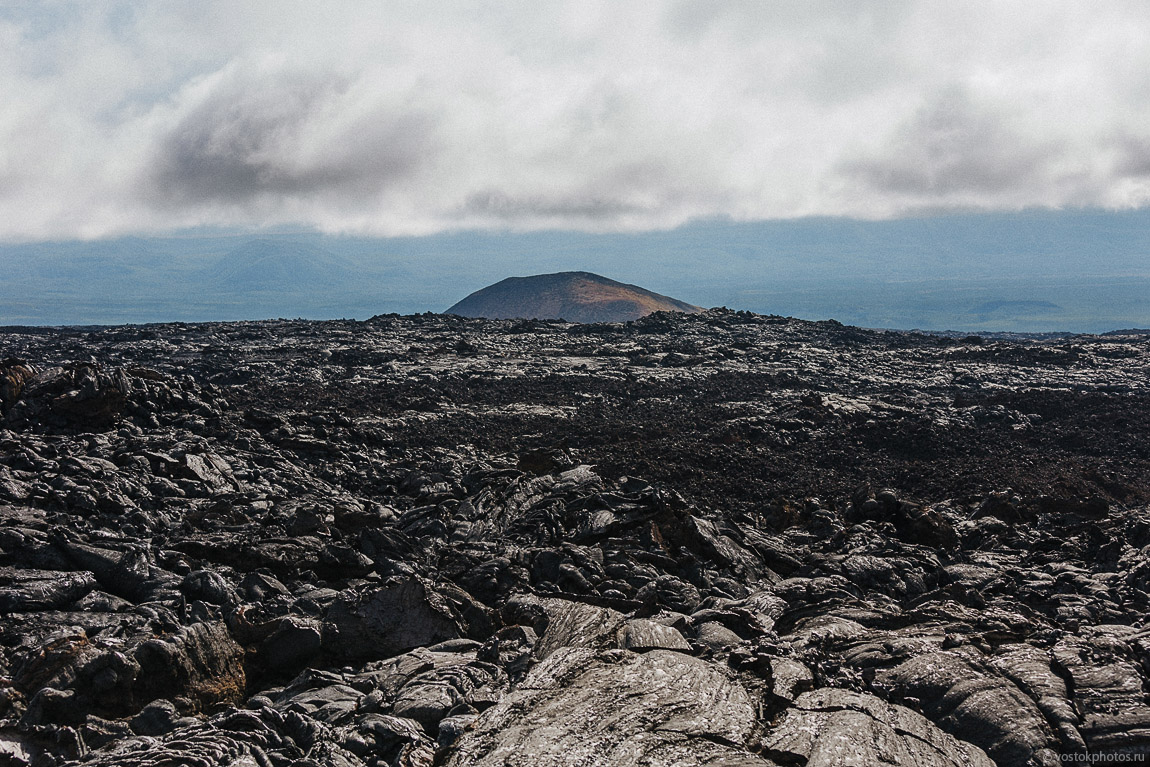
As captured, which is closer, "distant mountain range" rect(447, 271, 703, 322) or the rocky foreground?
the rocky foreground

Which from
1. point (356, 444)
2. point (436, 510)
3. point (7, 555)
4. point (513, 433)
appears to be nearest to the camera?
point (7, 555)

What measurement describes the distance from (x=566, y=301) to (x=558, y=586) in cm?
11392

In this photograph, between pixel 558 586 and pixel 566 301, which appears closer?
pixel 558 586

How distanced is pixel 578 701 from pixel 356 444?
18690 millimetres

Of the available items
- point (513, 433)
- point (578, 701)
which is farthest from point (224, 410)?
point (578, 701)

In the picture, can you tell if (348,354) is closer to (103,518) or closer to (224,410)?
(224,410)

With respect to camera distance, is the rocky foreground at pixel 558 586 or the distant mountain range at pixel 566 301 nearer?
Answer: the rocky foreground at pixel 558 586

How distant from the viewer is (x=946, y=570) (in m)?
15.8

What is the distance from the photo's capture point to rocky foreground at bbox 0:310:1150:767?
859cm

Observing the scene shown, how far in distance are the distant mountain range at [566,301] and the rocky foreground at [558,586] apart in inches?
3340

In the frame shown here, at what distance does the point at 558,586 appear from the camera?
14.2 metres

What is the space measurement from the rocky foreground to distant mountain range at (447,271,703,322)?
84.8 metres

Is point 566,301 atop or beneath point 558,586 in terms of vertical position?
atop

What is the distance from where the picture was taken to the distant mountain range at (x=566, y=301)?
11831 centimetres
